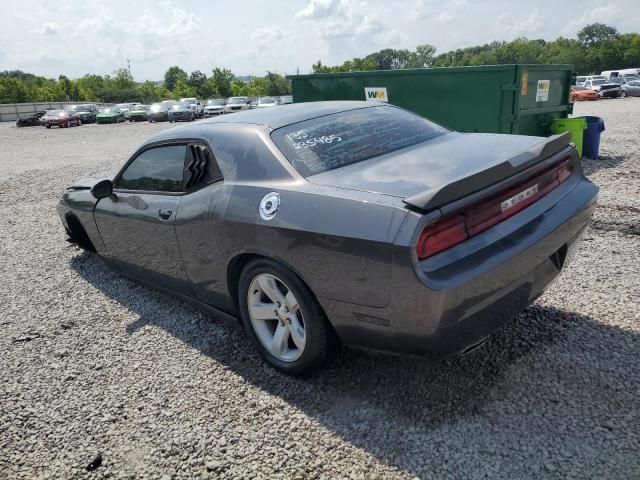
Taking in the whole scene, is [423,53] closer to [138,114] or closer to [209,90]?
[209,90]

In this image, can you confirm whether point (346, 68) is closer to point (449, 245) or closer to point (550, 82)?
point (550, 82)

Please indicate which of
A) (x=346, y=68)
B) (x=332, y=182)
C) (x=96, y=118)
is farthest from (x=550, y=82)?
(x=346, y=68)

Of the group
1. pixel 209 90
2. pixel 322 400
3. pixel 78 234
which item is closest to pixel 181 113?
pixel 78 234

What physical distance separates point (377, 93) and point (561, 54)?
86175mm

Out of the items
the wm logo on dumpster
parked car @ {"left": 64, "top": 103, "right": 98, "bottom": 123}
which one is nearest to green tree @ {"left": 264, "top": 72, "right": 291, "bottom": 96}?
parked car @ {"left": 64, "top": 103, "right": 98, "bottom": 123}

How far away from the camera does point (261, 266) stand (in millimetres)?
2826

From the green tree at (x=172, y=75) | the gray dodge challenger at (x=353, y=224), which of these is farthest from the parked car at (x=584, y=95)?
the green tree at (x=172, y=75)

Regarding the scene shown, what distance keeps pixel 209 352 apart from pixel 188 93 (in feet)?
226

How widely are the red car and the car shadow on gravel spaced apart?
115 feet

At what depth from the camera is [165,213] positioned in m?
3.48

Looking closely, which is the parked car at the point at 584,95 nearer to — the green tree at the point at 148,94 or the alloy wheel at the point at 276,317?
the alloy wheel at the point at 276,317

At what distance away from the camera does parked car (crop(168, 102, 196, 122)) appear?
101ft

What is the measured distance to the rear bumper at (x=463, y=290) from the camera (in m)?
2.15

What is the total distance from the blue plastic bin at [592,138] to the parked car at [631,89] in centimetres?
2854
